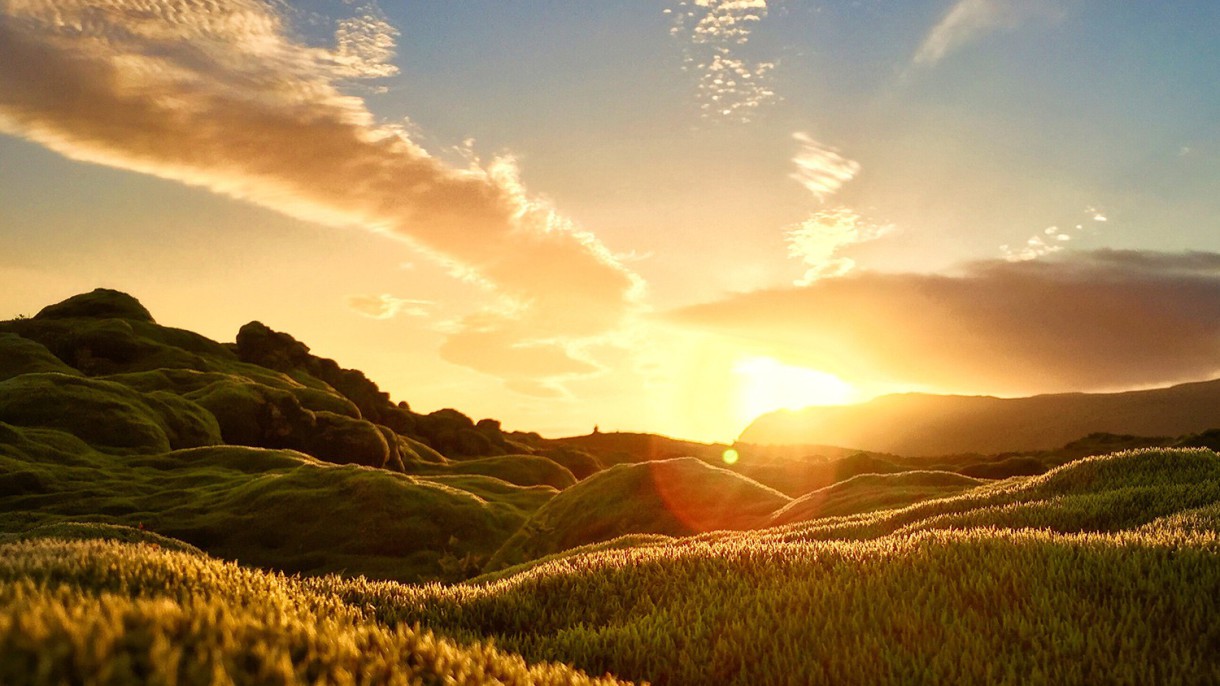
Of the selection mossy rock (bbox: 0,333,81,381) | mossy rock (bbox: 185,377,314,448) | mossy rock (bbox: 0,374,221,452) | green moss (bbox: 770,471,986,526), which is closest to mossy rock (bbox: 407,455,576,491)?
mossy rock (bbox: 185,377,314,448)

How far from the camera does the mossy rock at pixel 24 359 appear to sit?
122269mm

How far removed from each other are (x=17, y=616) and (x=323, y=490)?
78.8m

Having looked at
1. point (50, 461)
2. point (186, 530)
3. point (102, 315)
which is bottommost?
point (186, 530)

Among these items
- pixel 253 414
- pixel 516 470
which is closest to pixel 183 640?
pixel 253 414

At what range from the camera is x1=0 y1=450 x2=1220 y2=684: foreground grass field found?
326 centimetres

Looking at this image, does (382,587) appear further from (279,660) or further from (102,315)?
(102,315)

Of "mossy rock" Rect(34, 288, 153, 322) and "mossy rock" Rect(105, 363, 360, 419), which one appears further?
"mossy rock" Rect(34, 288, 153, 322)

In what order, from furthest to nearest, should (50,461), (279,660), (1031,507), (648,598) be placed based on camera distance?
(50,461) → (1031,507) → (648,598) → (279,660)

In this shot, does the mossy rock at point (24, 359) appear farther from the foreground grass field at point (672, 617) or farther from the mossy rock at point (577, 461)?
the foreground grass field at point (672, 617)

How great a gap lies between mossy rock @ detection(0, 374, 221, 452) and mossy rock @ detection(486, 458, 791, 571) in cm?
6702

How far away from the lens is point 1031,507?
1597 cm

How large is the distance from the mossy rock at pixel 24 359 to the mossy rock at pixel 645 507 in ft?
331

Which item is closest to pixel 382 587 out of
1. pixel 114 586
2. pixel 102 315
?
pixel 114 586

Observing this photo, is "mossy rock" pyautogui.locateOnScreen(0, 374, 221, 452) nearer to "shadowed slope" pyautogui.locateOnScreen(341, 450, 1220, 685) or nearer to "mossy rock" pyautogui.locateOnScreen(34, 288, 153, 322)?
"mossy rock" pyautogui.locateOnScreen(34, 288, 153, 322)
